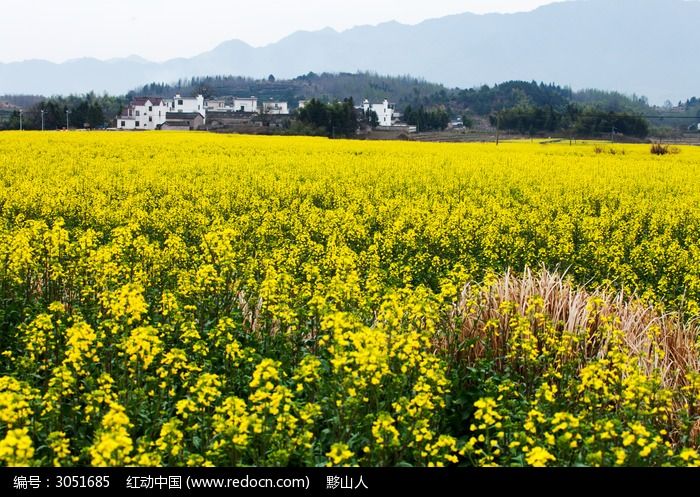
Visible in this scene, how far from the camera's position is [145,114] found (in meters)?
128

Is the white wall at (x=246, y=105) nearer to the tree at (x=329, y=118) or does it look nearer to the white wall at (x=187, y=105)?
the white wall at (x=187, y=105)

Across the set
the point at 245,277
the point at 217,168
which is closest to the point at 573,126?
the point at 217,168

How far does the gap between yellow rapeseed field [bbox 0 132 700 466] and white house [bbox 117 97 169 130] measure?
11160 centimetres

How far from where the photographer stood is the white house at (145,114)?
123575mm

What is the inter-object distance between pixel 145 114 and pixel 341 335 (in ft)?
423

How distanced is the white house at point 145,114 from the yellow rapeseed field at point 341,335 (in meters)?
112

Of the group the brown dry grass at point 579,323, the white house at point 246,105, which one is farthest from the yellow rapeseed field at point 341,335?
the white house at point 246,105

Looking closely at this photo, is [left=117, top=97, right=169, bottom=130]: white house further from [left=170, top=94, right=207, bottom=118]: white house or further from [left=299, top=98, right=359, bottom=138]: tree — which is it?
[left=299, top=98, right=359, bottom=138]: tree

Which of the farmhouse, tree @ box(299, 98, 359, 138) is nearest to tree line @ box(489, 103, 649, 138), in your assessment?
tree @ box(299, 98, 359, 138)

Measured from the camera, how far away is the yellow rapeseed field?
4.75 meters

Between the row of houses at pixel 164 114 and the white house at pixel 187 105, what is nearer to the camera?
the row of houses at pixel 164 114

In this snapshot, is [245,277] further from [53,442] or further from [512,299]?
[53,442]

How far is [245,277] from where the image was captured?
28.4 feet

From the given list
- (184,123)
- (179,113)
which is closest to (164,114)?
(179,113)
